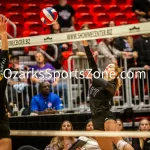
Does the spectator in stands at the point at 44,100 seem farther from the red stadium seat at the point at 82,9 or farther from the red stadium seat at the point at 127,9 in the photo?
the red stadium seat at the point at 127,9

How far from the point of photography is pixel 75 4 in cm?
1399

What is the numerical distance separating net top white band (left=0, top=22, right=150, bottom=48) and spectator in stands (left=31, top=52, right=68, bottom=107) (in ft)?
6.31

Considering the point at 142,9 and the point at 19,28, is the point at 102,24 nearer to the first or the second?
the point at 142,9

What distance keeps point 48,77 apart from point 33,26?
9.46 feet

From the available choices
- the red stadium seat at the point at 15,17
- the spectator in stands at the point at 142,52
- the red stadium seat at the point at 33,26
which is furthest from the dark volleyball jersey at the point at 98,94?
the red stadium seat at the point at 15,17

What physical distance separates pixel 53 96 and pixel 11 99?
2.82 ft

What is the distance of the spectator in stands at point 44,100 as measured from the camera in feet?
30.6

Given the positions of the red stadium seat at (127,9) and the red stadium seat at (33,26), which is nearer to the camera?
the red stadium seat at (33,26)

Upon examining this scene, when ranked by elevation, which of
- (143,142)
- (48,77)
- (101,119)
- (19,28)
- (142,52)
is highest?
(19,28)

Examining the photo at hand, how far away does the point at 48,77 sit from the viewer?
1004 centimetres

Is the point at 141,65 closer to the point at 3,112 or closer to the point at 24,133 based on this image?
the point at 24,133

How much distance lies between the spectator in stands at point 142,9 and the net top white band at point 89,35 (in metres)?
4.50

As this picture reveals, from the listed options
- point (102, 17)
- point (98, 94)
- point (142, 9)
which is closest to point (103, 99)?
point (98, 94)

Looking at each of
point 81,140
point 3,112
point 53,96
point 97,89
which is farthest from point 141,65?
point 3,112
